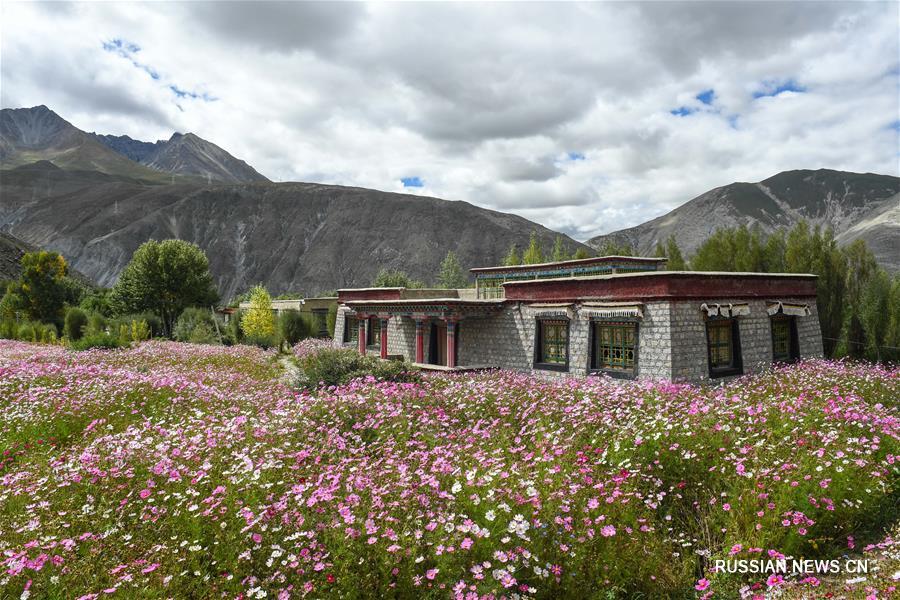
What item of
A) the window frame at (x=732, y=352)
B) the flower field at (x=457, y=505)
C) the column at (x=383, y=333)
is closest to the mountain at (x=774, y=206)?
the column at (x=383, y=333)

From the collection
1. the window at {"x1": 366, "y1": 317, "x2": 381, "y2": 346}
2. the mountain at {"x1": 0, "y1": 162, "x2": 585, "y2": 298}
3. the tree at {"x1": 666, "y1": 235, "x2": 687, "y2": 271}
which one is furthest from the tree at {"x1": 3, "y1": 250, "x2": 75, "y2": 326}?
the mountain at {"x1": 0, "y1": 162, "x2": 585, "y2": 298}

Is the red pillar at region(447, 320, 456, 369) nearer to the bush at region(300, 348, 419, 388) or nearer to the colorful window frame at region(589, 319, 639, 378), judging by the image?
the bush at region(300, 348, 419, 388)

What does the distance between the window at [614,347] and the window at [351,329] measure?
1695 cm

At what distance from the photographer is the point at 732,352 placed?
1800 cm

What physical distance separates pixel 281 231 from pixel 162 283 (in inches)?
2988

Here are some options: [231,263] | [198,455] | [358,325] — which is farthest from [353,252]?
[198,455]

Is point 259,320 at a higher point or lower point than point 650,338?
higher

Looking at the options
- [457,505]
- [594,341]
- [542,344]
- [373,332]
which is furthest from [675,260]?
[457,505]

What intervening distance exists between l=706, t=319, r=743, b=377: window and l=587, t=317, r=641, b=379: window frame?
7.27ft

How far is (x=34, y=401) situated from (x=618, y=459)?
11184 millimetres

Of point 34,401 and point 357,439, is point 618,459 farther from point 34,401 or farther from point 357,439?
point 34,401

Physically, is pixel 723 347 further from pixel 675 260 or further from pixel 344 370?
pixel 675 260

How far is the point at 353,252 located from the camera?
110625 millimetres

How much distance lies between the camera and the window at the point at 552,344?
1972 centimetres
